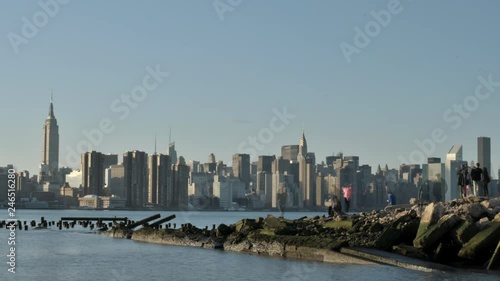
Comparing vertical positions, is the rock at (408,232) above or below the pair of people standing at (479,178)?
below

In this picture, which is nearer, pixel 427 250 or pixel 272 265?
pixel 427 250

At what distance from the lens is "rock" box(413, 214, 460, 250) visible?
3534 centimetres

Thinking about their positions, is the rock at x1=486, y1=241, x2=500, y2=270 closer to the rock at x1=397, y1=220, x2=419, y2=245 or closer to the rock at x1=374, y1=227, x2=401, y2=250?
the rock at x1=374, y1=227, x2=401, y2=250

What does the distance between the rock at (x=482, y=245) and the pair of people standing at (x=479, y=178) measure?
33.2 ft

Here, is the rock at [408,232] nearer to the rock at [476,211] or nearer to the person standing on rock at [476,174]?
the rock at [476,211]

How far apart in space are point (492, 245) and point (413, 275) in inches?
153

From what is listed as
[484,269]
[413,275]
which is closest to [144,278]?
[413,275]

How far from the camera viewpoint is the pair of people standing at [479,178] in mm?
44594

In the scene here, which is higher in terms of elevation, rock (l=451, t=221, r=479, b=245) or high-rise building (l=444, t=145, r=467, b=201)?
high-rise building (l=444, t=145, r=467, b=201)

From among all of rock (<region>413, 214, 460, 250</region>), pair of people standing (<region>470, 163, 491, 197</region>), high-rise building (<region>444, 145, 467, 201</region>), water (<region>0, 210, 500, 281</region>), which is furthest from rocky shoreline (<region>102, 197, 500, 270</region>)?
high-rise building (<region>444, 145, 467, 201</region>)

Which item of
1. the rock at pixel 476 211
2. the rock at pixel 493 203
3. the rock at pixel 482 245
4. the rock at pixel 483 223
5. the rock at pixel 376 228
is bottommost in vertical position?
the rock at pixel 482 245

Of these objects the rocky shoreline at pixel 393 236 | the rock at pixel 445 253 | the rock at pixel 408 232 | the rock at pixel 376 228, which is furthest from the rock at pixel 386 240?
the rock at pixel 376 228

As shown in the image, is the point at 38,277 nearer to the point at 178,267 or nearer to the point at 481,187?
the point at 178,267

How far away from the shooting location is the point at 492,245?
34281mm
